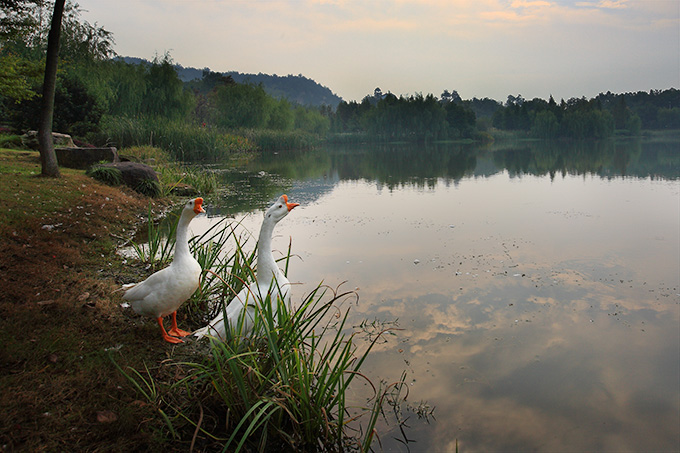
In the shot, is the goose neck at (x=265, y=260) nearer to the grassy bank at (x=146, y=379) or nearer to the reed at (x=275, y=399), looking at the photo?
the grassy bank at (x=146, y=379)

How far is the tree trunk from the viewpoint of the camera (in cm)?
917

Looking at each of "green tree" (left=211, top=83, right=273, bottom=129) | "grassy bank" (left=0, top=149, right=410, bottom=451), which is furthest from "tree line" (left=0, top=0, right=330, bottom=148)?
"grassy bank" (left=0, top=149, right=410, bottom=451)

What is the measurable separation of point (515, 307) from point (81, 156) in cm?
1310

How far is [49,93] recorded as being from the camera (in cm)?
938

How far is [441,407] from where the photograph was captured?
334 centimetres

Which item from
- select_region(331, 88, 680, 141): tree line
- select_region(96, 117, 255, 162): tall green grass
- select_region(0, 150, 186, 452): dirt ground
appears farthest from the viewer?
select_region(331, 88, 680, 141): tree line

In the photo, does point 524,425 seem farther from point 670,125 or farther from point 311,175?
point 670,125

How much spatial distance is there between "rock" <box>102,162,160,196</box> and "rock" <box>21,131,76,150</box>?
5381 mm

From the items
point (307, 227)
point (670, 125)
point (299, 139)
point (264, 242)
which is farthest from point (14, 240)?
point (670, 125)

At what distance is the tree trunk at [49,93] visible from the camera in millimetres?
9172

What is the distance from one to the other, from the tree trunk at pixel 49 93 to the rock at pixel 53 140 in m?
6.25

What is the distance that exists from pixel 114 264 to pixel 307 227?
4.21 metres

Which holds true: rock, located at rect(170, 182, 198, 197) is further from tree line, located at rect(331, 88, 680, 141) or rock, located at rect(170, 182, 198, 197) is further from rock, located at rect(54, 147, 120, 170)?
tree line, located at rect(331, 88, 680, 141)

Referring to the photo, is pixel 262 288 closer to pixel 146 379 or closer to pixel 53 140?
pixel 146 379
